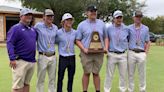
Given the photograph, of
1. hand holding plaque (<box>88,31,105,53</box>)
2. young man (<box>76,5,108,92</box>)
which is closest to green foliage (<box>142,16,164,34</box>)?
young man (<box>76,5,108,92</box>)

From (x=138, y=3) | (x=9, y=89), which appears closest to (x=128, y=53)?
(x=9, y=89)

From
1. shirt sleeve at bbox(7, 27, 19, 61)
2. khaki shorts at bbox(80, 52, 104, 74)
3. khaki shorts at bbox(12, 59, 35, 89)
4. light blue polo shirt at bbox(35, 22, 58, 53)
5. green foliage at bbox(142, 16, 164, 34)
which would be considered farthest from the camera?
green foliage at bbox(142, 16, 164, 34)

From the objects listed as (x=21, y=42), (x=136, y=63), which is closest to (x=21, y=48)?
(x=21, y=42)

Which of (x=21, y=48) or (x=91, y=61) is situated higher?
(x=21, y=48)

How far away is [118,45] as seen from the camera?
809 cm

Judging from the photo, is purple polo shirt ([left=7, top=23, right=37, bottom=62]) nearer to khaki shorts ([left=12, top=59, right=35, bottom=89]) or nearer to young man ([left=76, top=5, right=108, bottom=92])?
khaki shorts ([left=12, top=59, right=35, bottom=89])

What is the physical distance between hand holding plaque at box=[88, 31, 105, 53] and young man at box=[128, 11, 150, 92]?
2.64 feet

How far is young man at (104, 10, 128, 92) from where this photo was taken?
8.04 metres

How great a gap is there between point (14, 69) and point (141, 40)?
287 cm

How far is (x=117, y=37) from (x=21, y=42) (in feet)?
7.12

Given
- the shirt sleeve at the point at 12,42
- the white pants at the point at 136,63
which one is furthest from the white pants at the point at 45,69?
the white pants at the point at 136,63

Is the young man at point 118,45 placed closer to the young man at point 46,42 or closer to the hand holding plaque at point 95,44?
the hand holding plaque at point 95,44

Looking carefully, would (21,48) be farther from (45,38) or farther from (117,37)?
(117,37)

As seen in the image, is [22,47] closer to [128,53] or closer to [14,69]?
[14,69]
